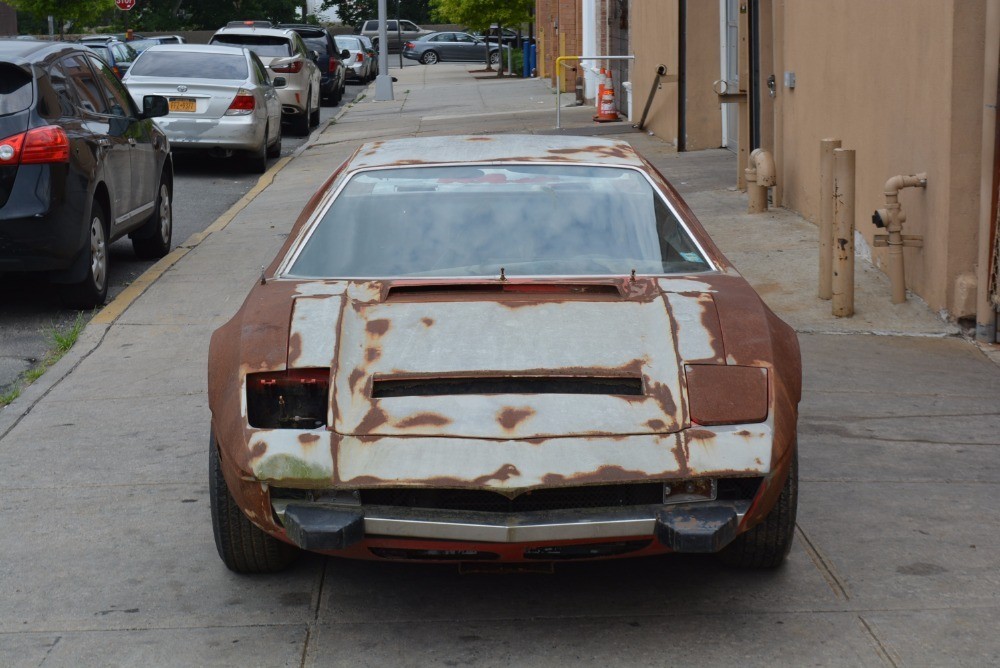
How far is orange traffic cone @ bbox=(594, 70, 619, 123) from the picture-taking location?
21672mm

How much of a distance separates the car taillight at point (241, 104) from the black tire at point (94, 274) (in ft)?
23.8

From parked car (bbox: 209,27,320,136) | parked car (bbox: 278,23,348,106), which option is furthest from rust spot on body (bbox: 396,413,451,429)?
parked car (bbox: 278,23,348,106)

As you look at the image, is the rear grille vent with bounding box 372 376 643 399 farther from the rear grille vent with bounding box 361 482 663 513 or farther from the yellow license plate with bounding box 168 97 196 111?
the yellow license plate with bounding box 168 97 196 111

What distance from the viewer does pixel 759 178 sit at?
11.4 m

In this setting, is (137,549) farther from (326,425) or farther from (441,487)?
(441,487)

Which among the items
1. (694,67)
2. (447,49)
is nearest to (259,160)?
(694,67)

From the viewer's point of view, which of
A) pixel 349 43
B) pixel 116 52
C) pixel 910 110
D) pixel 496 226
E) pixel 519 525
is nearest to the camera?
pixel 519 525

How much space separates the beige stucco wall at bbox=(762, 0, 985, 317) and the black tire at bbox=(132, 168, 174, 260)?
209 inches

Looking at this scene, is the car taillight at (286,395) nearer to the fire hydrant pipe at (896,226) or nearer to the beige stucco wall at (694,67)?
the fire hydrant pipe at (896,226)

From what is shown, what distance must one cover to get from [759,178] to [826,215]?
315 cm

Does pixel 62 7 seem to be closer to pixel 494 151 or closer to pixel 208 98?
pixel 208 98

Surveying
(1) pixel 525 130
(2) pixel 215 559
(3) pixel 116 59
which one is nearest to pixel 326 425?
(2) pixel 215 559

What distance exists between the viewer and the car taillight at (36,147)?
8047mm

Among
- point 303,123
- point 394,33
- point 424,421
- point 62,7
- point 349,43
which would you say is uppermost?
point 62,7
